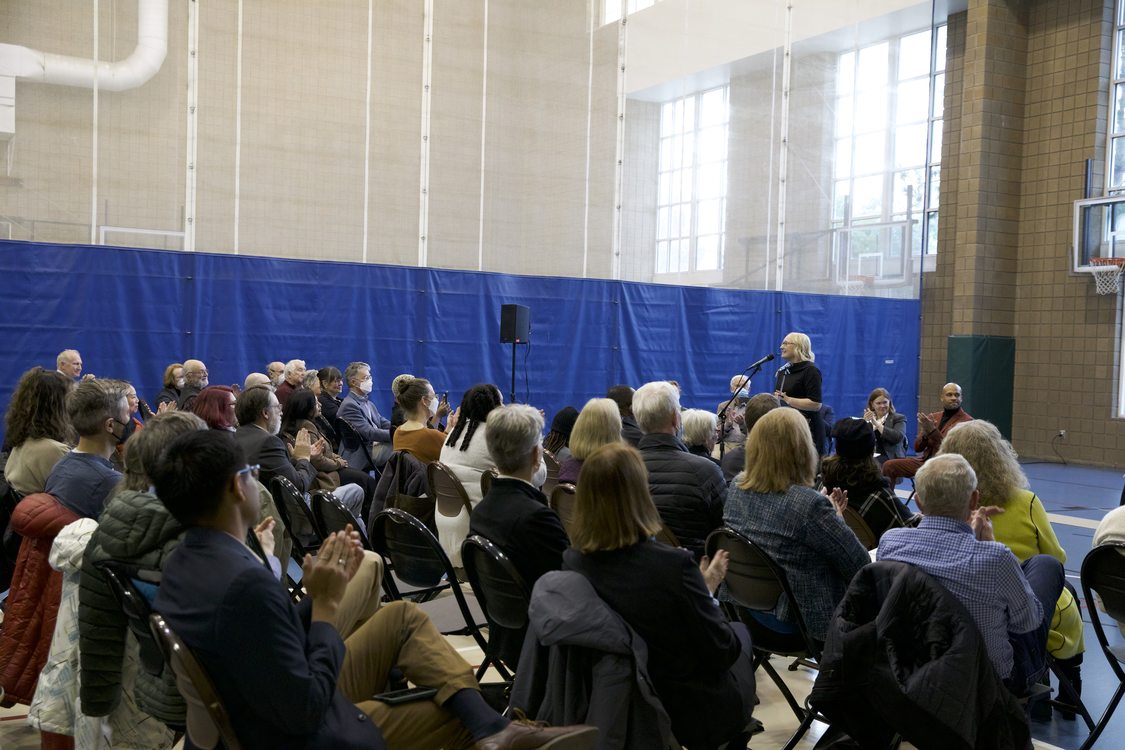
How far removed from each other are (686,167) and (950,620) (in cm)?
1032

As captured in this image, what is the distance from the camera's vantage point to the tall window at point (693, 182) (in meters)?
12.0

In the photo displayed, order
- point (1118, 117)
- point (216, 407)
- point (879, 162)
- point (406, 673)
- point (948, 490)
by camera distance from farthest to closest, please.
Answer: point (879, 162) < point (1118, 117) < point (216, 407) < point (948, 490) < point (406, 673)

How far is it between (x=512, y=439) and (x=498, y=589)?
1.55ft

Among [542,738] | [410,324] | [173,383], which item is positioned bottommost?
[542,738]

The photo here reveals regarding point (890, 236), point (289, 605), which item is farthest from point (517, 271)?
point (289, 605)

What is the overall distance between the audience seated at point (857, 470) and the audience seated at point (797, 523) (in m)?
1.10

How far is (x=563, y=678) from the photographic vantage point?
7.53ft

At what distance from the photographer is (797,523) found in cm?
304

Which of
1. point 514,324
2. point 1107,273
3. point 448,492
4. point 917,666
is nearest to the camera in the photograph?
point 917,666

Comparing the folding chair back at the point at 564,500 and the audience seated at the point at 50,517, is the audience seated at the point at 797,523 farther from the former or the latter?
Answer: the audience seated at the point at 50,517

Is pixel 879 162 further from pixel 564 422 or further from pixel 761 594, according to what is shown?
pixel 761 594

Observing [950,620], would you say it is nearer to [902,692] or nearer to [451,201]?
[902,692]

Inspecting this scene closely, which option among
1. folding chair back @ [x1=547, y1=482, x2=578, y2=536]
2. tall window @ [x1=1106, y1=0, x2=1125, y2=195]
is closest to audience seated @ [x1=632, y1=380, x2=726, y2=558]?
folding chair back @ [x1=547, y1=482, x2=578, y2=536]

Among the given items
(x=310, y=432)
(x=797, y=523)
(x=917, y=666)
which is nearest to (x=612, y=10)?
(x=310, y=432)
